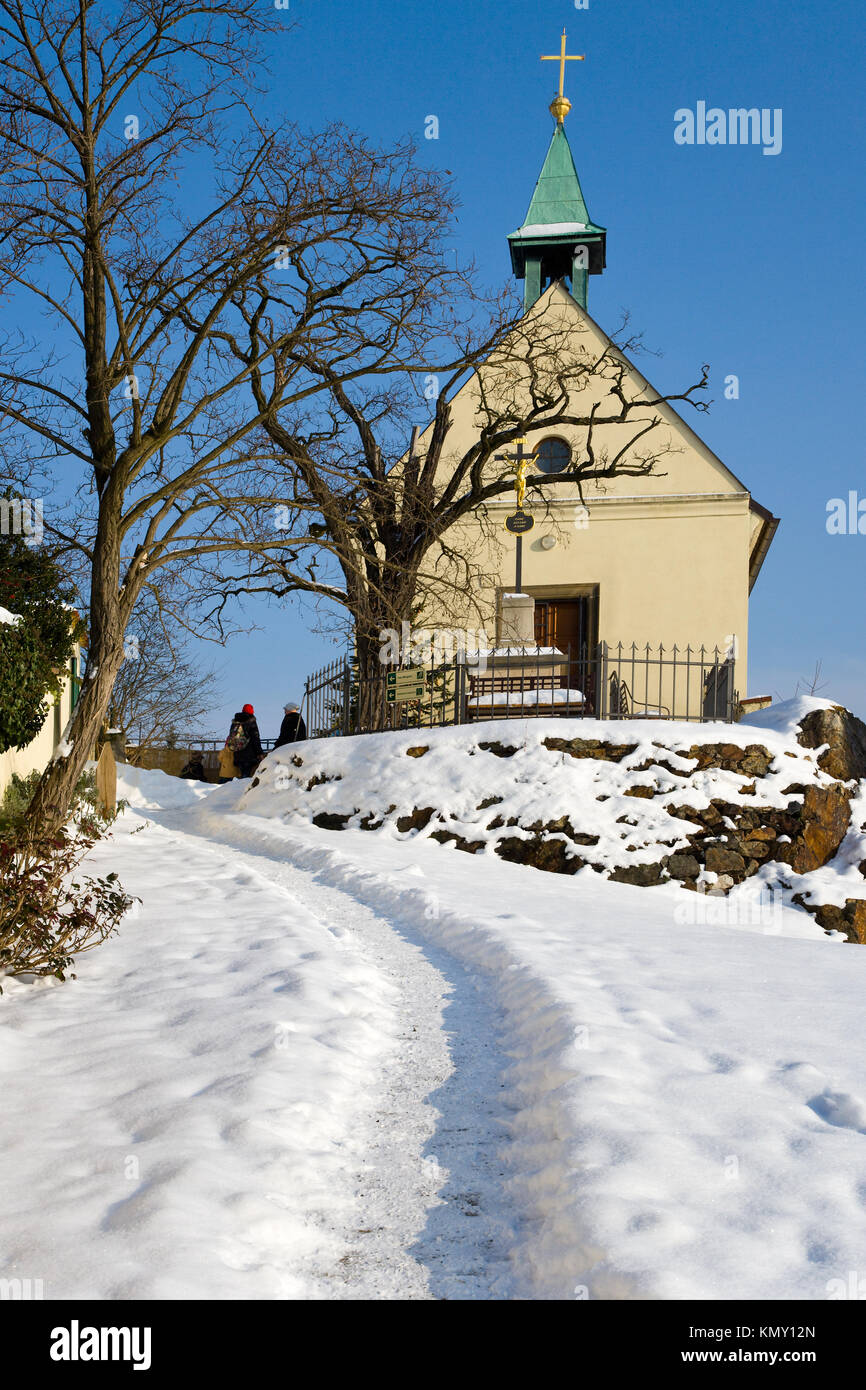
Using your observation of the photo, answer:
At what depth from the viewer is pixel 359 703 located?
16531mm

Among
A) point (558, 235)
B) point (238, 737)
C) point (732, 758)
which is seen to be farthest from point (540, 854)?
point (558, 235)

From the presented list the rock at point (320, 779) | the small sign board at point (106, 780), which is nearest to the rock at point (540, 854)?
the rock at point (320, 779)

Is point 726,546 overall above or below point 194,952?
above

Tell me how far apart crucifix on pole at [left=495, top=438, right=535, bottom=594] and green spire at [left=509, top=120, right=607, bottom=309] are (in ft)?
24.2

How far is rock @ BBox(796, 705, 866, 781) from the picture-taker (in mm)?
13469

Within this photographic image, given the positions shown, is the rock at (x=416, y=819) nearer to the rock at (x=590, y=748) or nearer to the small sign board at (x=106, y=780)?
the rock at (x=590, y=748)

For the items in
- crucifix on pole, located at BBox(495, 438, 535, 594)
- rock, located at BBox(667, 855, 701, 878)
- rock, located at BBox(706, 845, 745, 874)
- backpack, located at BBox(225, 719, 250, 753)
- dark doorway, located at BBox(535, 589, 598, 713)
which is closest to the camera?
rock, located at BBox(667, 855, 701, 878)

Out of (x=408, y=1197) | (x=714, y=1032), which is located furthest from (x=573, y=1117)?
(x=714, y=1032)

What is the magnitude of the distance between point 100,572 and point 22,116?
5026 mm

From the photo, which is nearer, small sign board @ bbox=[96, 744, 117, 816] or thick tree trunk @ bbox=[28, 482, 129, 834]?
thick tree trunk @ bbox=[28, 482, 129, 834]

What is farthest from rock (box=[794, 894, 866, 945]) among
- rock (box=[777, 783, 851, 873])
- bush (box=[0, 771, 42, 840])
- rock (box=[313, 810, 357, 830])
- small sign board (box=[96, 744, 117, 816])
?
small sign board (box=[96, 744, 117, 816])

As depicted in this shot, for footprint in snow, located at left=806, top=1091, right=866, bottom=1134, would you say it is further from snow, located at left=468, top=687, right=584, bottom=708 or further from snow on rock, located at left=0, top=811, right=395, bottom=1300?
snow, located at left=468, top=687, right=584, bottom=708
